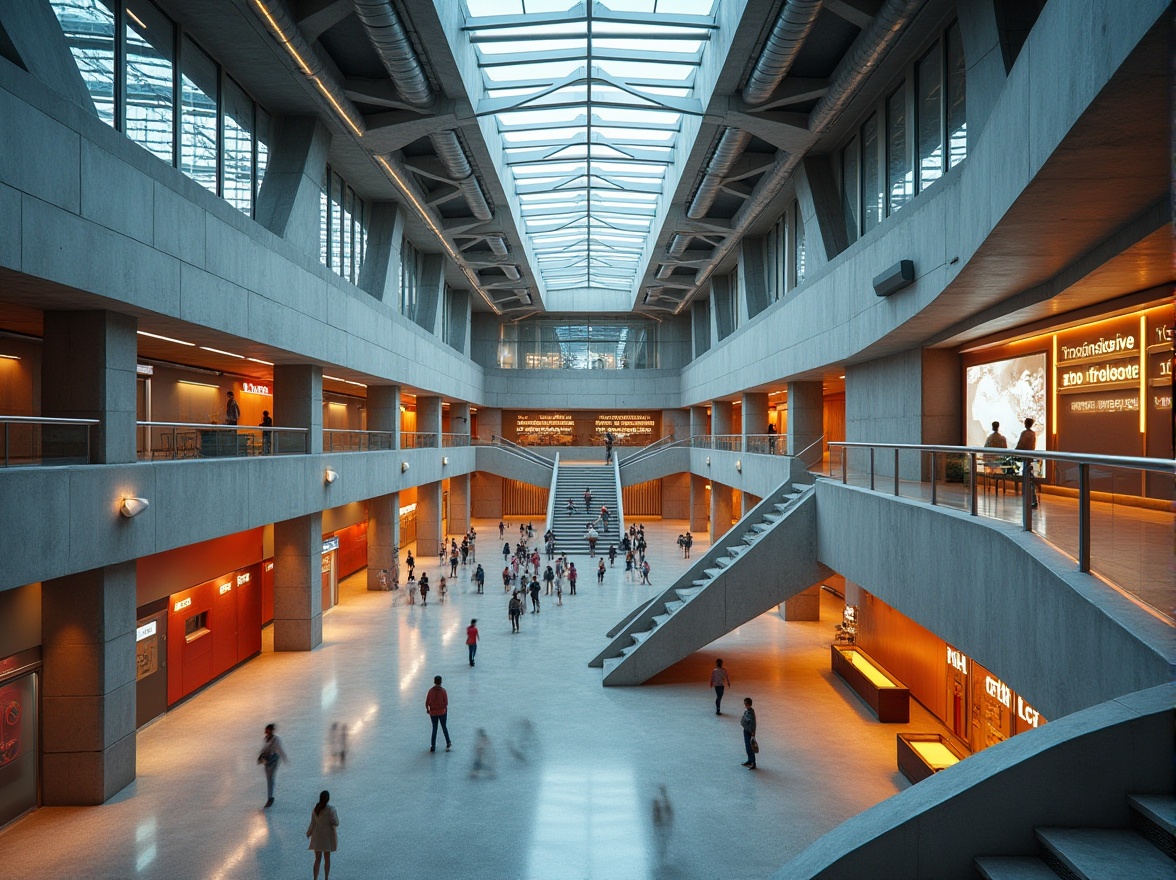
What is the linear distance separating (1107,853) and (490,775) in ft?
32.2

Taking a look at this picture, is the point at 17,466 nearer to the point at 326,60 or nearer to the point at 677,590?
the point at 326,60

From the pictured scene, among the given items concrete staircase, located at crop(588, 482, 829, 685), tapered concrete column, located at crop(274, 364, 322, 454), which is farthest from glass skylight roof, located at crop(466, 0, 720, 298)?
concrete staircase, located at crop(588, 482, 829, 685)

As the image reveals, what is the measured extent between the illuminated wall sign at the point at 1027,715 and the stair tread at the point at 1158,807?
926cm

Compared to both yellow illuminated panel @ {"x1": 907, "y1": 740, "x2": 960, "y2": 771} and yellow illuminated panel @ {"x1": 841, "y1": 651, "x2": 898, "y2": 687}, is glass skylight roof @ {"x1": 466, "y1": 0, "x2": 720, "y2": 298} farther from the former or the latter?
yellow illuminated panel @ {"x1": 907, "y1": 740, "x2": 960, "y2": 771}

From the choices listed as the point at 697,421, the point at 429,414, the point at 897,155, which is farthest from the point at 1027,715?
the point at 697,421

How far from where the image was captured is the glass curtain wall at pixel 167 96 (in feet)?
39.1

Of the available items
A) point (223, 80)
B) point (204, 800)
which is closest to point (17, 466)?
point (204, 800)

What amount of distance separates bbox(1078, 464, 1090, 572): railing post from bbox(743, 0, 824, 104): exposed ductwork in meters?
10.4

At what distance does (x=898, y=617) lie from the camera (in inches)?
692

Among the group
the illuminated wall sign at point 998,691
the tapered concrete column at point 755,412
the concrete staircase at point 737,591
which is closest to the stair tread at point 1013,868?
the illuminated wall sign at point 998,691

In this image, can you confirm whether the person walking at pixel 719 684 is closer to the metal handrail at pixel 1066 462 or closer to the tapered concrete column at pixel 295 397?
the metal handrail at pixel 1066 462

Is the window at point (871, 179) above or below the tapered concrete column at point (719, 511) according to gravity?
above

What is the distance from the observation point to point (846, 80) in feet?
52.8

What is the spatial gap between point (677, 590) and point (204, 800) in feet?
35.5
